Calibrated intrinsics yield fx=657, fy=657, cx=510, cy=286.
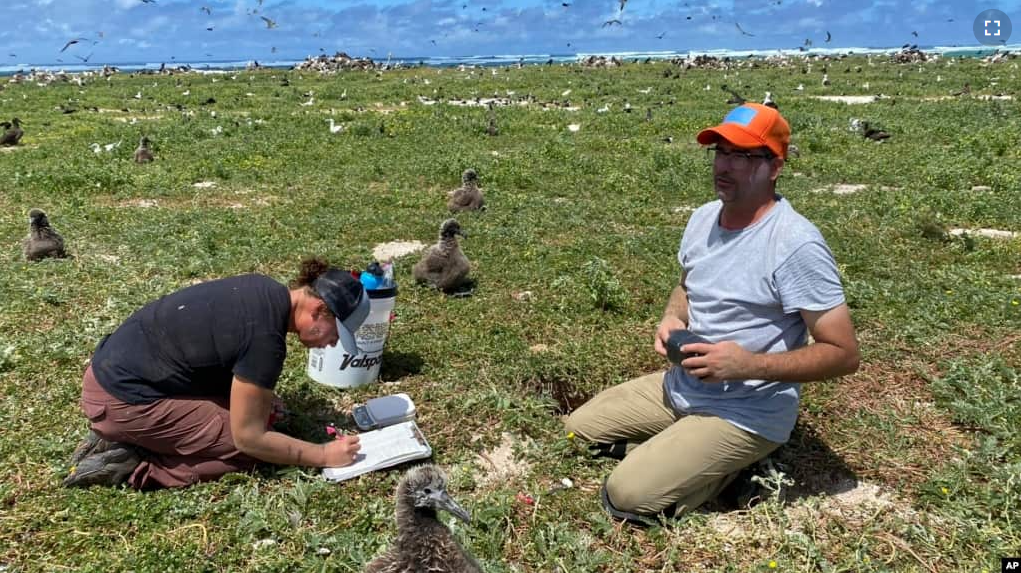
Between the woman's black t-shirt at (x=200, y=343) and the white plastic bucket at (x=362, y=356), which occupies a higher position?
the woman's black t-shirt at (x=200, y=343)

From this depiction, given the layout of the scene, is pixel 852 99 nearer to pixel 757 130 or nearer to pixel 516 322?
pixel 516 322

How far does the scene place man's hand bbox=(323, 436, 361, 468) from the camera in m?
4.46

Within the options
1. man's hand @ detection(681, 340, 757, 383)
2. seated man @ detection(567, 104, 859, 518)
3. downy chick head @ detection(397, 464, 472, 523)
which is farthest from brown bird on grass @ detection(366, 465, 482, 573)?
man's hand @ detection(681, 340, 757, 383)

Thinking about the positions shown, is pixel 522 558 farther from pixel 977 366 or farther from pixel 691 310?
pixel 977 366

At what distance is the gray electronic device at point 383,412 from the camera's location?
5.08m

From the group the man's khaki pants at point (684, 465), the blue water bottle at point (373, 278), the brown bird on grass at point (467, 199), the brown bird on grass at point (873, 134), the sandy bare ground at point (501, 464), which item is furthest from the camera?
the brown bird on grass at point (873, 134)

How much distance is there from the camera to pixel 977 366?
5.81 metres

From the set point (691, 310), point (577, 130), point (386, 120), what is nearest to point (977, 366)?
point (691, 310)

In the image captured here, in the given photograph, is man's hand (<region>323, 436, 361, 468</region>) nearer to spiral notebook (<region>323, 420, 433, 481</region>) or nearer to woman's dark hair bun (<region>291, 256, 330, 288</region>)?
spiral notebook (<region>323, 420, 433, 481</region>)

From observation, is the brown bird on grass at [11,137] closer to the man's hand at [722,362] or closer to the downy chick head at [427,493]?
the downy chick head at [427,493]

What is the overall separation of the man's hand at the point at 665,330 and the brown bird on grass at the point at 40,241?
8.19 meters

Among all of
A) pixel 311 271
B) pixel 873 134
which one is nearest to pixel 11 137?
pixel 311 271

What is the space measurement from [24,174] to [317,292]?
13099 millimetres

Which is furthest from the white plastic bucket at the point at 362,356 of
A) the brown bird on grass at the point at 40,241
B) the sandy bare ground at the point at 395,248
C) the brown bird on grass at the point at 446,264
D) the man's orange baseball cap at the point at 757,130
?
the brown bird on grass at the point at 40,241
